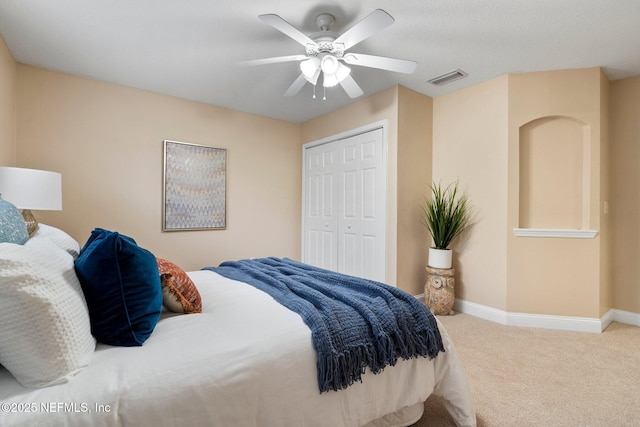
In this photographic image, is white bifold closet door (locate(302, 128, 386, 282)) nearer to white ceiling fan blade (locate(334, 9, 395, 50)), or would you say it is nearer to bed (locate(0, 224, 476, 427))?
white ceiling fan blade (locate(334, 9, 395, 50))

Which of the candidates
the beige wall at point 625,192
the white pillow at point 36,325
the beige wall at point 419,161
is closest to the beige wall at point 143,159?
the beige wall at point 419,161

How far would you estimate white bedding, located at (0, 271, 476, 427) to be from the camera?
0.83 metres

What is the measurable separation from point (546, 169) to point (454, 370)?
2526 millimetres

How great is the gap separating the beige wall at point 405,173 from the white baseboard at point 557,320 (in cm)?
74

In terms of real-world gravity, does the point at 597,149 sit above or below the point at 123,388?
above

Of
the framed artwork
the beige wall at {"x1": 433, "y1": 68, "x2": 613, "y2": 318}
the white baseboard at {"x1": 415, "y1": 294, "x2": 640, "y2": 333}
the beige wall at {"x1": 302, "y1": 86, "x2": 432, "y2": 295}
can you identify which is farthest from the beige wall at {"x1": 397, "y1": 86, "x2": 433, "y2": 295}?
the framed artwork

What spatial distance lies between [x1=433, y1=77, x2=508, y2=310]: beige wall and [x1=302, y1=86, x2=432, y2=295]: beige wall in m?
0.25

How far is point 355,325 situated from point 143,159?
128 inches

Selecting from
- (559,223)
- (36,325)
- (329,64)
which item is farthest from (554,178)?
(36,325)

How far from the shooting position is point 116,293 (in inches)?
43.3

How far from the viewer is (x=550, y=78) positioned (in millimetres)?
2941

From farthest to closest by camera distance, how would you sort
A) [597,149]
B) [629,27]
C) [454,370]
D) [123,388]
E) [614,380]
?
[597,149], [629,27], [614,380], [454,370], [123,388]

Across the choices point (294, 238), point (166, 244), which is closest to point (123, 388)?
point (166, 244)

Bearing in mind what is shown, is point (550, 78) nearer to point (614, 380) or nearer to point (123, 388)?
point (614, 380)
